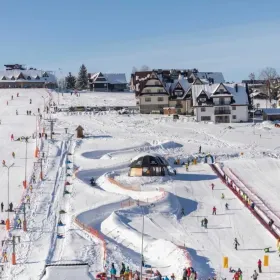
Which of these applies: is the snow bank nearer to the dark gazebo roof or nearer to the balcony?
the dark gazebo roof

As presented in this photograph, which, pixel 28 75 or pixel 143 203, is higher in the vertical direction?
pixel 28 75

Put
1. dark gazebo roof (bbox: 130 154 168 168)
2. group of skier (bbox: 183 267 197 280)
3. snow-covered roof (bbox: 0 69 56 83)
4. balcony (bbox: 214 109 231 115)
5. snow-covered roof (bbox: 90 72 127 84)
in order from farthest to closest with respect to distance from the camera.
A: snow-covered roof (bbox: 0 69 56 83) → snow-covered roof (bbox: 90 72 127 84) → balcony (bbox: 214 109 231 115) → dark gazebo roof (bbox: 130 154 168 168) → group of skier (bbox: 183 267 197 280)

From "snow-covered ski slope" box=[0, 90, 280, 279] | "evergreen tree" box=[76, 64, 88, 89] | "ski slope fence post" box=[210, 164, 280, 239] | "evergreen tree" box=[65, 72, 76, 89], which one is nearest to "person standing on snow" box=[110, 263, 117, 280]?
"snow-covered ski slope" box=[0, 90, 280, 279]

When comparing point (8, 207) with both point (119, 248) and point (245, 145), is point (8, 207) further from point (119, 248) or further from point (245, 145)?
point (245, 145)

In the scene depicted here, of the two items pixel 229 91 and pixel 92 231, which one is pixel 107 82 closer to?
pixel 229 91

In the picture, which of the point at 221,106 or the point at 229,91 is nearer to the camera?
the point at 221,106

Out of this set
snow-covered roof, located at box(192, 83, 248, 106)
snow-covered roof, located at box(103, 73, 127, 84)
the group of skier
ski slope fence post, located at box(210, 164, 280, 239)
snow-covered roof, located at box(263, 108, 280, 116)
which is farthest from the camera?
snow-covered roof, located at box(103, 73, 127, 84)

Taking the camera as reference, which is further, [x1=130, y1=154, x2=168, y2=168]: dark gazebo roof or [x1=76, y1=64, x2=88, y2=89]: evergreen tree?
[x1=76, y1=64, x2=88, y2=89]: evergreen tree

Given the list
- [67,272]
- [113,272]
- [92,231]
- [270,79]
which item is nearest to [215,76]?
[270,79]
